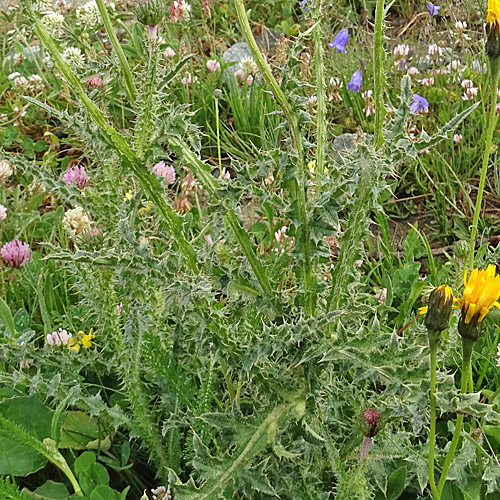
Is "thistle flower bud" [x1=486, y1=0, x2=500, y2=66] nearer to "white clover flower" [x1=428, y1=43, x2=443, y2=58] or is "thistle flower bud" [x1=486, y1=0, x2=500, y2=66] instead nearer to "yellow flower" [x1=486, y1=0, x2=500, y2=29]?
"yellow flower" [x1=486, y1=0, x2=500, y2=29]

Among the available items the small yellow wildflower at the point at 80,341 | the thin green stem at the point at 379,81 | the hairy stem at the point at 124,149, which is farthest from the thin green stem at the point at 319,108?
the small yellow wildflower at the point at 80,341

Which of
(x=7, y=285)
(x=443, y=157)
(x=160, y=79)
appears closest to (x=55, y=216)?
(x=7, y=285)

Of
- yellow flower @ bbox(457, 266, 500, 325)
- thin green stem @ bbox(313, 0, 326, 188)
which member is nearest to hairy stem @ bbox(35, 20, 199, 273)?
thin green stem @ bbox(313, 0, 326, 188)

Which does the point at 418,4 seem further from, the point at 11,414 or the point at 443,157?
the point at 11,414

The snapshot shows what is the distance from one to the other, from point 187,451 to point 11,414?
0.42m

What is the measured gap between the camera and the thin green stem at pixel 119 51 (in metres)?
1.16

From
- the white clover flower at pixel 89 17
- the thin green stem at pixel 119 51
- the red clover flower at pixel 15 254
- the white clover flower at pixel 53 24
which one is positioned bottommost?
the red clover flower at pixel 15 254

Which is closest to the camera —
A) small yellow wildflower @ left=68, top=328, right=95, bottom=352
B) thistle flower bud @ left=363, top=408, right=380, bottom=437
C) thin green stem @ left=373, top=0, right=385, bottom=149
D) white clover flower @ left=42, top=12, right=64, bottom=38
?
thistle flower bud @ left=363, top=408, right=380, bottom=437

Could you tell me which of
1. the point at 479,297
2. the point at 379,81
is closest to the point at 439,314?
the point at 479,297

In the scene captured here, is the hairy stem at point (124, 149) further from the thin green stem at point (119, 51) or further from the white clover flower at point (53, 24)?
the white clover flower at point (53, 24)

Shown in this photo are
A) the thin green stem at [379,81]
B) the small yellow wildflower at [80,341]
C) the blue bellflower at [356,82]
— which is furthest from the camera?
the blue bellflower at [356,82]

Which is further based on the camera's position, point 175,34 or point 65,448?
point 175,34

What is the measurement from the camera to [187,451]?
1.40 m

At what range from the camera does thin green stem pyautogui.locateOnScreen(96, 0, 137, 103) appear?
1.16 metres
